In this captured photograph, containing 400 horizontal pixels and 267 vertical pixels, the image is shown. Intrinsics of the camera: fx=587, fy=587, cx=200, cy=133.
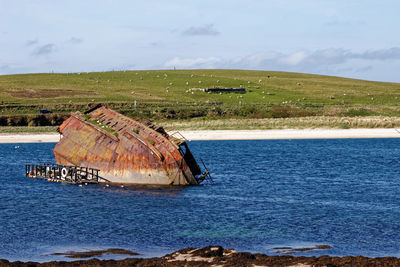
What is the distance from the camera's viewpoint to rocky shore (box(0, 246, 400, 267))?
1645cm

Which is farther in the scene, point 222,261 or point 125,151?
point 125,151

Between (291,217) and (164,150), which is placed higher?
(164,150)

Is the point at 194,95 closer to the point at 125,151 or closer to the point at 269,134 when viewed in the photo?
the point at 269,134

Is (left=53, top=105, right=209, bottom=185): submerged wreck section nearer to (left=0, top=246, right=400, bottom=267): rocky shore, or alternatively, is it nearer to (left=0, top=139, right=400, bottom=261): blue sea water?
(left=0, top=139, right=400, bottom=261): blue sea water

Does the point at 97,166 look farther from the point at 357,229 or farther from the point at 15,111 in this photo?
the point at 15,111

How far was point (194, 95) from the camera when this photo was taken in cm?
11356

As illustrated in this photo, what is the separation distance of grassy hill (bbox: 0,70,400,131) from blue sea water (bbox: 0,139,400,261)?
128 feet

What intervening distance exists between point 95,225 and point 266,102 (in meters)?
81.3

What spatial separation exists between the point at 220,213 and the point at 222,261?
11.2 m

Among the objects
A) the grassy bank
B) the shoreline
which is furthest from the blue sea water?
the grassy bank

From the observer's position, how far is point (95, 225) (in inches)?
998

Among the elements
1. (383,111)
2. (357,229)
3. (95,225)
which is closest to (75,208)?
(95,225)

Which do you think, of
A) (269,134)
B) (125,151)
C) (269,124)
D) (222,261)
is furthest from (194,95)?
(222,261)

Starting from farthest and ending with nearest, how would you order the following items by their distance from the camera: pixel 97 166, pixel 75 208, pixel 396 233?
pixel 97 166 < pixel 75 208 < pixel 396 233
